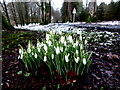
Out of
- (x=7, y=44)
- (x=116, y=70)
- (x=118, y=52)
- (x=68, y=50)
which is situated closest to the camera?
(x=68, y=50)

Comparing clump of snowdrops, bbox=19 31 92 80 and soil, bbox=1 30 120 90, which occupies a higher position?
clump of snowdrops, bbox=19 31 92 80

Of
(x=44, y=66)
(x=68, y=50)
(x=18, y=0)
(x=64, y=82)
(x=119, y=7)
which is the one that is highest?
(x=18, y=0)

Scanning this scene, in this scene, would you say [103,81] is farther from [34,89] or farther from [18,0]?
[18,0]

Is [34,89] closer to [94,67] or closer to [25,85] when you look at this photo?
[25,85]

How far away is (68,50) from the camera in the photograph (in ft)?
5.52

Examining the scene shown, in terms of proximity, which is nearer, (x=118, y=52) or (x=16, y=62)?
(x=16, y=62)

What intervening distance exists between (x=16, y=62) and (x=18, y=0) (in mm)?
21196

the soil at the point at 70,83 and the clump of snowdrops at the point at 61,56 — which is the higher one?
the clump of snowdrops at the point at 61,56

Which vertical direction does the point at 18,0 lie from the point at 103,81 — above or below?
above

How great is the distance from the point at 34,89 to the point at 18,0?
72.7ft

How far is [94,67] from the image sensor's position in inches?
79.7

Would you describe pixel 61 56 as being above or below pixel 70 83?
above

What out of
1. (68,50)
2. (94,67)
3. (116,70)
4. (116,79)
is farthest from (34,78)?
(116,70)

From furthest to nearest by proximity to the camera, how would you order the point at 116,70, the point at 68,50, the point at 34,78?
the point at 116,70
the point at 34,78
the point at 68,50
